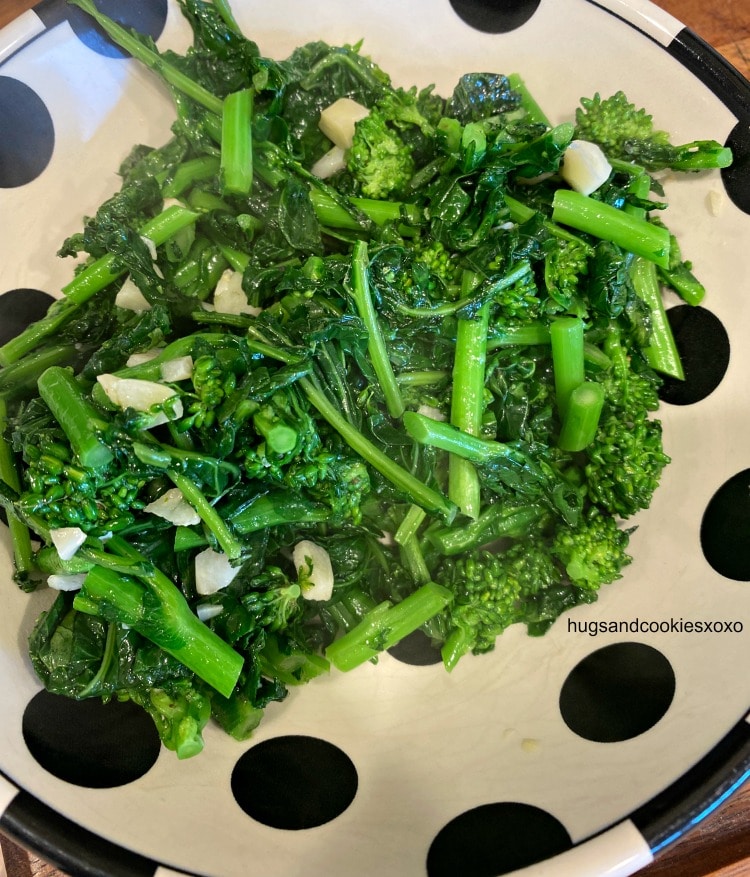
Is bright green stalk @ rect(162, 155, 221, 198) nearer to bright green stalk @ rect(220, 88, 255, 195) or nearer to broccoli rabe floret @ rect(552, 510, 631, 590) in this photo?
bright green stalk @ rect(220, 88, 255, 195)

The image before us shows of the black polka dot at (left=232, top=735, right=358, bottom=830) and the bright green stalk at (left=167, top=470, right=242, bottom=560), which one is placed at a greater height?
the bright green stalk at (left=167, top=470, right=242, bottom=560)

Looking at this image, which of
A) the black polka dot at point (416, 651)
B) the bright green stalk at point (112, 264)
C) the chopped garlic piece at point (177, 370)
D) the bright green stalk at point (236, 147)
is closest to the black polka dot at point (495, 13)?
the bright green stalk at point (236, 147)

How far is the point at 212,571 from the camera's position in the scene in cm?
206

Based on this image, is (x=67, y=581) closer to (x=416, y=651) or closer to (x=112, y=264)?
(x=112, y=264)

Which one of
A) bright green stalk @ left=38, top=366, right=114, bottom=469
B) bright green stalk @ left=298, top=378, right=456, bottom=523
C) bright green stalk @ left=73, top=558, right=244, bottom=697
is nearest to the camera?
bright green stalk @ left=38, top=366, right=114, bottom=469

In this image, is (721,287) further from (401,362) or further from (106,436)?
(106,436)

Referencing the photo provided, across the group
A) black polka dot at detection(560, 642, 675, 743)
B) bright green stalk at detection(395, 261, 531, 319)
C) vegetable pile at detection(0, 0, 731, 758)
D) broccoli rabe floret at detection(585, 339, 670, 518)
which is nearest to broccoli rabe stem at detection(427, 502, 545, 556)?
vegetable pile at detection(0, 0, 731, 758)

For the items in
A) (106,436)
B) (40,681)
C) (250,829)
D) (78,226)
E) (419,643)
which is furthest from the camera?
(78,226)

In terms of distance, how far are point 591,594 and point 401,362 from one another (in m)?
1.06

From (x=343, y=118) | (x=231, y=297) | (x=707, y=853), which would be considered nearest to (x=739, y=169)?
(x=343, y=118)

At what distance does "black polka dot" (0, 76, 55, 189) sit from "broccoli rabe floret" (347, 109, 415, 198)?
1.22 meters

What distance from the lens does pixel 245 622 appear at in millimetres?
2133

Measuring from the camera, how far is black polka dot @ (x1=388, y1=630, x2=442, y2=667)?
2.39 metres

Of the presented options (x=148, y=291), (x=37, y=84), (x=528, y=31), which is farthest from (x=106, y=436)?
(x=528, y=31)
